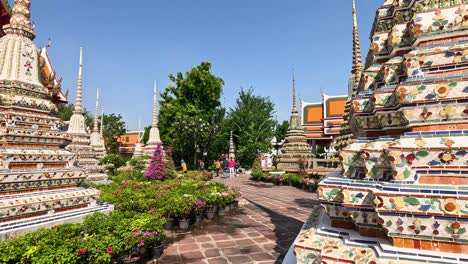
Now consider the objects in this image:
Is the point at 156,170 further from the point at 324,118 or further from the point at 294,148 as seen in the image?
the point at 324,118

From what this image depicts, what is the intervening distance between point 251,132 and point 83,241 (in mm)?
28155

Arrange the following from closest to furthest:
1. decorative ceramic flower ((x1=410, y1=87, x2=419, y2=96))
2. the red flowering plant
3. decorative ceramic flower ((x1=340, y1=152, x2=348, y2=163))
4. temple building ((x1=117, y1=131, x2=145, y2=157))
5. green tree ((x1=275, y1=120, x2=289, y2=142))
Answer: decorative ceramic flower ((x1=410, y1=87, x2=419, y2=96)) → decorative ceramic flower ((x1=340, y1=152, x2=348, y2=163)) → the red flowering plant → green tree ((x1=275, y1=120, x2=289, y2=142)) → temple building ((x1=117, y1=131, x2=145, y2=157))

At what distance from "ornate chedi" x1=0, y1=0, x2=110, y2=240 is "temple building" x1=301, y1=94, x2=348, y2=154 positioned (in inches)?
1111

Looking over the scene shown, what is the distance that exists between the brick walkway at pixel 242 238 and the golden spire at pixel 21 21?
5.89 m

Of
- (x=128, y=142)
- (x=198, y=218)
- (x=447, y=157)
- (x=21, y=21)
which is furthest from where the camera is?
(x=128, y=142)

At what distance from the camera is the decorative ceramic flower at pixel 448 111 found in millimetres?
2674

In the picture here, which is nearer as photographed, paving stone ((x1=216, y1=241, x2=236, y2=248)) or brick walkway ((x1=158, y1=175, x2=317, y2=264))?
brick walkway ((x1=158, y1=175, x2=317, y2=264))

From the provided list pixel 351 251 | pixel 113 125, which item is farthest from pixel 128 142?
pixel 351 251

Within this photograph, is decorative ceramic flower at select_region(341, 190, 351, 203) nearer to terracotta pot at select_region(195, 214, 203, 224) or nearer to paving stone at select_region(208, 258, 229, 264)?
paving stone at select_region(208, 258, 229, 264)

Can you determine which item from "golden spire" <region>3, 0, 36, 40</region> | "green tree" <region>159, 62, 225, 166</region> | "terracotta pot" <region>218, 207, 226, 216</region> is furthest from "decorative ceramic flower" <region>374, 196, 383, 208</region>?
"green tree" <region>159, 62, 225, 166</region>

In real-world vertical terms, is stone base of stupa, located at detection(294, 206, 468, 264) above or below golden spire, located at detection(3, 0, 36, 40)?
below

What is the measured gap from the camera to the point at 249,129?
1257 inches

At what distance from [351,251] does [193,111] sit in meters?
28.4

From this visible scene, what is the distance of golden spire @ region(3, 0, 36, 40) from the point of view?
6256mm
